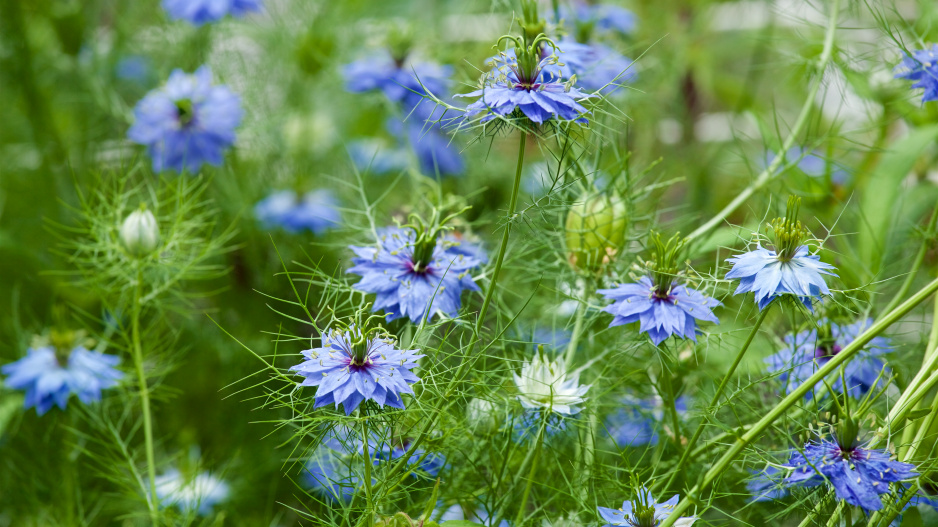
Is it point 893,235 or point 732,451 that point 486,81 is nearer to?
point 732,451

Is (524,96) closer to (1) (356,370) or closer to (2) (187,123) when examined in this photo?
(1) (356,370)

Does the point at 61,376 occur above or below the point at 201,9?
below

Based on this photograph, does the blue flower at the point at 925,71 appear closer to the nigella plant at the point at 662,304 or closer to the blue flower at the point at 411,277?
the nigella plant at the point at 662,304

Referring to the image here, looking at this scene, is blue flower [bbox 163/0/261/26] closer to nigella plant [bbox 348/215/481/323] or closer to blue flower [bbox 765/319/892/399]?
nigella plant [bbox 348/215/481/323]

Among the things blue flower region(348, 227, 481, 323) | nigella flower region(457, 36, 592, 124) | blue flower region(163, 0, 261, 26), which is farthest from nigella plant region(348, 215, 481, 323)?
blue flower region(163, 0, 261, 26)

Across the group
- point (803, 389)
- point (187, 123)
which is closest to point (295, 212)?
point (187, 123)
